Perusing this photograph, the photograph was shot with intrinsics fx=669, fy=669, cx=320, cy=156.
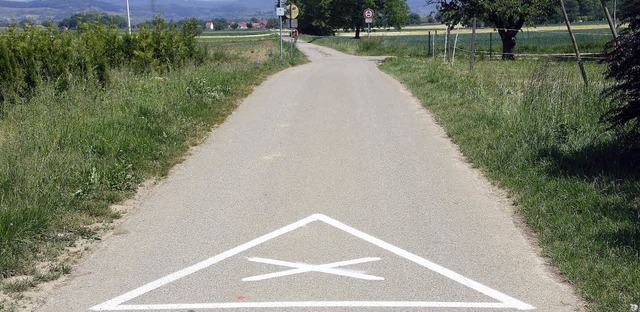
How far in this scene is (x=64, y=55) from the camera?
14297mm

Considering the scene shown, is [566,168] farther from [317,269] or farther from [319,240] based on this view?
[317,269]

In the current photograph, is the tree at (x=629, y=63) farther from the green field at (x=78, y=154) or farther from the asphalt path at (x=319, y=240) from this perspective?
the green field at (x=78, y=154)

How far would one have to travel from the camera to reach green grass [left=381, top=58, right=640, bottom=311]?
5402mm

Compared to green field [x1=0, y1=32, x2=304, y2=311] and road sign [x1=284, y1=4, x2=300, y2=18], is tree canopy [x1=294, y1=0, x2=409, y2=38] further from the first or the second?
green field [x1=0, y1=32, x2=304, y2=311]

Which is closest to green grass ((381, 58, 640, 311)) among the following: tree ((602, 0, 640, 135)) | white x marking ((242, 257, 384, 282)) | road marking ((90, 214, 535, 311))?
tree ((602, 0, 640, 135))

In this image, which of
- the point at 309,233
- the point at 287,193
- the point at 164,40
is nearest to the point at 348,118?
the point at 287,193

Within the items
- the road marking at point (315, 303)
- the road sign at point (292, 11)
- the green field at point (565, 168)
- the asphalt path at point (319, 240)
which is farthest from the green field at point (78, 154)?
the road sign at point (292, 11)

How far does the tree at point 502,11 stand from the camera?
36156 mm

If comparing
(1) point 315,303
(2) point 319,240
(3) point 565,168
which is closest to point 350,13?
(3) point 565,168

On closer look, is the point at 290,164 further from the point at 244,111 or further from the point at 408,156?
the point at 244,111

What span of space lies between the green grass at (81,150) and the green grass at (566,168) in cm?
439

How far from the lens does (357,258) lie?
19.3 ft

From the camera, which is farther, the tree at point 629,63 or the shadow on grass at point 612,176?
the tree at point 629,63

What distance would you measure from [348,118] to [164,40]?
8.91 meters
